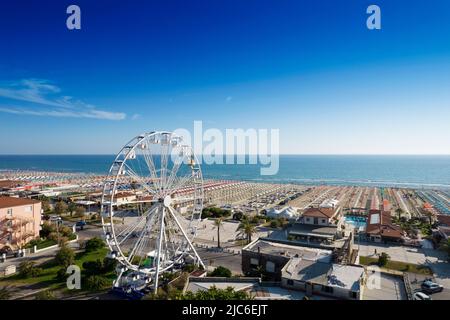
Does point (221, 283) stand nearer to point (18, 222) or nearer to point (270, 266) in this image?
point (270, 266)

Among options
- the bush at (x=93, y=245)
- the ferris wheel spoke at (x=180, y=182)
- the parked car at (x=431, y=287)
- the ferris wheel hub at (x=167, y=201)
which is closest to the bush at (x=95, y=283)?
the ferris wheel hub at (x=167, y=201)

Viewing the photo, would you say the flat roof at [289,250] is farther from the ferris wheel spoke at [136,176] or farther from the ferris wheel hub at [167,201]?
the ferris wheel spoke at [136,176]

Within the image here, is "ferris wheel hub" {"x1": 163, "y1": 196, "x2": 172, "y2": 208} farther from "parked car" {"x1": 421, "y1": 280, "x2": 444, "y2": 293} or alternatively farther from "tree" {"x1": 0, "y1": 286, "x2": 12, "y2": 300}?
"parked car" {"x1": 421, "y1": 280, "x2": 444, "y2": 293}

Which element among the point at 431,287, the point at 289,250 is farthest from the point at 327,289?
the point at 431,287

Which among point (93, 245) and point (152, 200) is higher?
point (152, 200)

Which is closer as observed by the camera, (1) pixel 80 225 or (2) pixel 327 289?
(2) pixel 327 289

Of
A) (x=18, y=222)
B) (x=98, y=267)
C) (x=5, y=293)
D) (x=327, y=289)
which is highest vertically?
(x=18, y=222)
